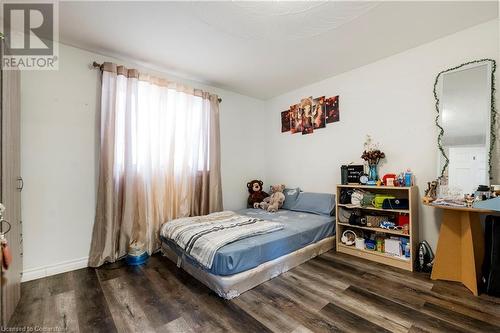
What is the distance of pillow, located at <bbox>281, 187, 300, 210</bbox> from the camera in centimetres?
354

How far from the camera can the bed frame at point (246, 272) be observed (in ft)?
6.03

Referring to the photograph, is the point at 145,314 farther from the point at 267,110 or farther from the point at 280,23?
the point at 267,110

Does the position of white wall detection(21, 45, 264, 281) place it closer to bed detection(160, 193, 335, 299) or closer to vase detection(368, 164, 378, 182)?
bed detection(160, 193, 335, 299)

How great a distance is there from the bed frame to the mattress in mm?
43

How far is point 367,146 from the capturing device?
2930 mm

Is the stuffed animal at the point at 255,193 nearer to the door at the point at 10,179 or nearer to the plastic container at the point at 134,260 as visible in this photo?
the plastic container at the point at 134,260

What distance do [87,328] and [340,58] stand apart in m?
3.62

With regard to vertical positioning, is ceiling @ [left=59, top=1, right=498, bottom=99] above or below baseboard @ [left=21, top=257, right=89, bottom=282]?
above

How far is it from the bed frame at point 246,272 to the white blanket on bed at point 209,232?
0.18 m

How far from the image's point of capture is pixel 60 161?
7.75 ft

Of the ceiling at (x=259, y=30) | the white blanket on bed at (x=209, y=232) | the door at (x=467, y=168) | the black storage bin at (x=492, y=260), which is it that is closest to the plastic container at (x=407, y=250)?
the black storage bin at (x=492, y=260)

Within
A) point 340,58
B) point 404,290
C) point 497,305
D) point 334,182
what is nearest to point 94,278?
point 404,290

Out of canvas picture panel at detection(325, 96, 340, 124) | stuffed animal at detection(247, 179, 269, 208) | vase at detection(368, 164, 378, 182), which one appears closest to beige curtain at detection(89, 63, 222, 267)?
stuffed animal at detection(247, 179, 269, 208)

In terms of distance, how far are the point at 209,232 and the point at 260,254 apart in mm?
562
